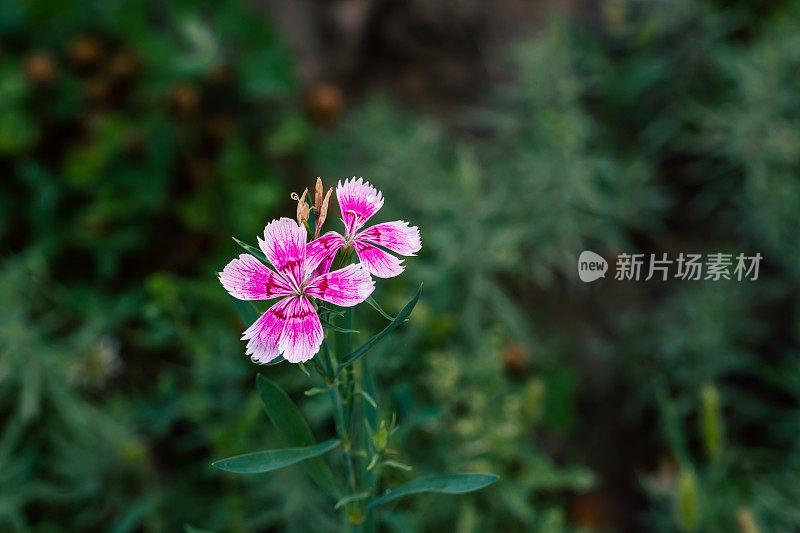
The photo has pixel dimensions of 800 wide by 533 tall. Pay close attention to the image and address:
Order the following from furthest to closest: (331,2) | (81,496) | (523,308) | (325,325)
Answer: (331,2), (523,308), (81,496), (325,325)

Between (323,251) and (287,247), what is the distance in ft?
0.10

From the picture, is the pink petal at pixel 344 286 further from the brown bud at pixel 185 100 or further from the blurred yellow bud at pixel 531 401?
the brown bud at pixel 185 100

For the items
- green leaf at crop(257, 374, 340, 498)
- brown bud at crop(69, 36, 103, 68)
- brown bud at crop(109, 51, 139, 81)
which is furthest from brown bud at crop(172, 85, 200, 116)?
green leaf at crop(257, 374, 340, 498)

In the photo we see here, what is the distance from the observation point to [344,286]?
55 centimetres

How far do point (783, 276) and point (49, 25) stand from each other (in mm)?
2002

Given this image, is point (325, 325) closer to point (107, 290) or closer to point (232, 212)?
point (232, 212)

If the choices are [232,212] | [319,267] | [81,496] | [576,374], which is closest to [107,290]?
[232,212]

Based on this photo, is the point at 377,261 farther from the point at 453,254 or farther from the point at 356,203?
the point at 453,254

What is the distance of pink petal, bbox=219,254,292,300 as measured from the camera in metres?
0.55

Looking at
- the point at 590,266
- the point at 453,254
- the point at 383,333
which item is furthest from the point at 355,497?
the point at 590,266

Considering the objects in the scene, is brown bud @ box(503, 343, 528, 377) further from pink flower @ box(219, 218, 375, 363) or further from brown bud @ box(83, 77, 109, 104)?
brown bud @ box(83, 77, 109, 104)

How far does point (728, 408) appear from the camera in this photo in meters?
1.61

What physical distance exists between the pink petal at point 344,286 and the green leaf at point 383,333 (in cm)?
3

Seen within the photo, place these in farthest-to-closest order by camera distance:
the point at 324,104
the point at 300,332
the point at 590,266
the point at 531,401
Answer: the point at 324,104, the point at 590,266, the point at 531,401, the point at 300,332
